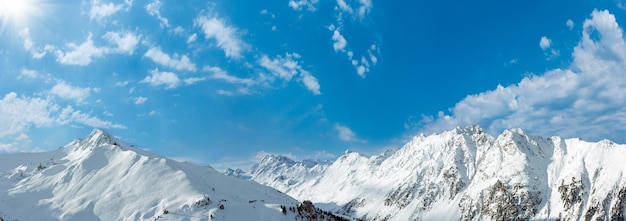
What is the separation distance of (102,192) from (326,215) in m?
63.3

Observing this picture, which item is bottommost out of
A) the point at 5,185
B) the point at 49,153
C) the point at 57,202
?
the point at 57,202

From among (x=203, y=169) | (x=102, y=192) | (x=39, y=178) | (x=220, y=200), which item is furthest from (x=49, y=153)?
(x=220, y=200)

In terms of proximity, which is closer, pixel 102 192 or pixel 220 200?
pixel 220 200

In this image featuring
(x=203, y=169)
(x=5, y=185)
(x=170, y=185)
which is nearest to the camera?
(x=170, y=185)

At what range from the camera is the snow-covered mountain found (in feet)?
348

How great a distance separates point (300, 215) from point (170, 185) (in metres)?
38.4

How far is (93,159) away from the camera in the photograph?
14725cm

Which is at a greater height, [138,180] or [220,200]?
[138,180]

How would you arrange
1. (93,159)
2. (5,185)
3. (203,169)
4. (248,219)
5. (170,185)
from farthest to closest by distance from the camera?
(203,169), (93,159), (5,185), (170,185), (248,219)

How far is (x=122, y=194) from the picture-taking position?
120 metres

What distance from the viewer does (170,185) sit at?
120812 millimetres

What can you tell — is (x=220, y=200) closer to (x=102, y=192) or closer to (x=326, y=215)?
(x=326, y=215)

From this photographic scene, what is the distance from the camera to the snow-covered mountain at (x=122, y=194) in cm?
10594

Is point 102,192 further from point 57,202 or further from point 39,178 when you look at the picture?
point 39,178
